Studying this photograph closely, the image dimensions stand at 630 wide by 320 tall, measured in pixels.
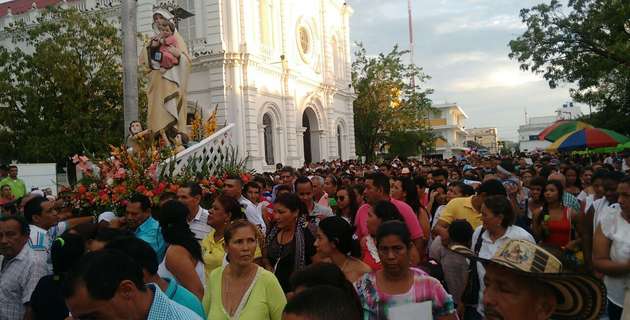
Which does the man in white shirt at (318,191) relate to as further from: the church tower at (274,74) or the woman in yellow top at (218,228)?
the church tower at (274,74)

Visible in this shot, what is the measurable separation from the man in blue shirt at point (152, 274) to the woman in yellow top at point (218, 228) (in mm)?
1443

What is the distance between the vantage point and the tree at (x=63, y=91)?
849 inches

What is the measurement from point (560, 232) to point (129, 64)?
9.46 metres

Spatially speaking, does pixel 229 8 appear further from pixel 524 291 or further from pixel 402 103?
pixel 524 291

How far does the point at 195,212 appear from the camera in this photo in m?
6.11

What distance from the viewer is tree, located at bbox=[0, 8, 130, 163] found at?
21.6 metres

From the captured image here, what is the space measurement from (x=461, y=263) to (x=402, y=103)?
33769 millimetres

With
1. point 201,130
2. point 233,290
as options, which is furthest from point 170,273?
point 201,130

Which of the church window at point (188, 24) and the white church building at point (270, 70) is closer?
the white church building at point (270, 70)

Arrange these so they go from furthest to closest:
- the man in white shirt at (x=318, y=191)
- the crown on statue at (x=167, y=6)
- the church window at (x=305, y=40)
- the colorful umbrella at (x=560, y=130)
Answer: the church window at (x=305, y=40) → the colorful umbrella at (x=560, y=130) → the crown on statue at (x=167, y=6) → the man in white shirt at (x=318, y=191)

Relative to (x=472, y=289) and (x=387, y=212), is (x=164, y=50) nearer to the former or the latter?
(x=387, y=212)

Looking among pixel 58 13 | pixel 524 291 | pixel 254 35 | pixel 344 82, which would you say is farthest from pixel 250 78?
pixel 524 291

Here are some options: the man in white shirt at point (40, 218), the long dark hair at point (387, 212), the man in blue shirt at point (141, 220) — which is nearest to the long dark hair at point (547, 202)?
the long dark hair at point (387, 212)

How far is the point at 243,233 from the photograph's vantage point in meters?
3.87
